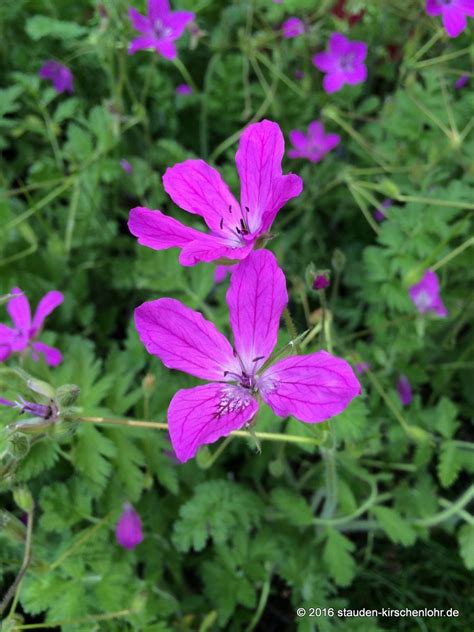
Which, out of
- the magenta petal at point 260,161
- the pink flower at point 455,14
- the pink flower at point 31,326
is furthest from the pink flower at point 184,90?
the magenta petal at point 260,161

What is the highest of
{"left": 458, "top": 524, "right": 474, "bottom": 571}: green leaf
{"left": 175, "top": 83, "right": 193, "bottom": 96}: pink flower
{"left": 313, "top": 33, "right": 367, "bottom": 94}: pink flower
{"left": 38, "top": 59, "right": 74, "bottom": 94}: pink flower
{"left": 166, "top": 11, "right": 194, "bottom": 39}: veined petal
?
{"left": 166, "top": 11, "right": 194, "bottom": 39}: veined petal

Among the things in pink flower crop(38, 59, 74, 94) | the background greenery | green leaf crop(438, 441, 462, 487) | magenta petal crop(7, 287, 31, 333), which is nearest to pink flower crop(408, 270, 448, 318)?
the background greenery

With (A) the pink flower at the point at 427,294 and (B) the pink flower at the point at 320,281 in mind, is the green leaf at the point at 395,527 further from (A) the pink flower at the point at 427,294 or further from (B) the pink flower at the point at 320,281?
(B) the pink flower at the point at 320,281

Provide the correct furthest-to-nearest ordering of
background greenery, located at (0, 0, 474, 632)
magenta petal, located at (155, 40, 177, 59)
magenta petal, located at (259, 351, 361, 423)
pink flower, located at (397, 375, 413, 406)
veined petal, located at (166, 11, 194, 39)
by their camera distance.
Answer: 1. veined petal, located at (166, 11, 194, 39)
2. magenta petal, located at (155, 40, 177, 59)
3. pink flower, located at (397, 375, 413, 406)
4. background greenery, located at (0, 0, 474, 632)
5. magenta petal, located at (259, 351, 361, 423)

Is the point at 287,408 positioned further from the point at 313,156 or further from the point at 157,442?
the point at 313,156

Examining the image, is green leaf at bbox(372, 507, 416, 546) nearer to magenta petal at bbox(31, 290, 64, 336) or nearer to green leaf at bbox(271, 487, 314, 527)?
green leaf at bbox(271, 487, 314, 527)
